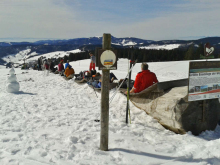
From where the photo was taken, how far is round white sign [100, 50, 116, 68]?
3213 millimetres

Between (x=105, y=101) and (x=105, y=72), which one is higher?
(x=105, y=72)

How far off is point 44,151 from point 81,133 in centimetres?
103

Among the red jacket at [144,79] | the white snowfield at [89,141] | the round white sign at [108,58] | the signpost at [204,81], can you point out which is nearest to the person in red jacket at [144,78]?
the red jacket at [144,79]

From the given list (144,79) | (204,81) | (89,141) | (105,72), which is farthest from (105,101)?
(144,79)

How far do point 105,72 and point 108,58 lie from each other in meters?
0.26

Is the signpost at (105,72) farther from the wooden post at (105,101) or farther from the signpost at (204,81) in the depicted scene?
the signpost at (204,81)

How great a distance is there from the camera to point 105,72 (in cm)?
326

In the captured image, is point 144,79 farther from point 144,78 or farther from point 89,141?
point 89,141

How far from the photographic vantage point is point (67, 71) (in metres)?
13.3

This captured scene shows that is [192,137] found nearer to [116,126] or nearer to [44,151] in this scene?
[116,126]

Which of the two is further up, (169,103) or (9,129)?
(169,103)

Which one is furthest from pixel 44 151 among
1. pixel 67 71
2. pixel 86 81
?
pixel 67 71

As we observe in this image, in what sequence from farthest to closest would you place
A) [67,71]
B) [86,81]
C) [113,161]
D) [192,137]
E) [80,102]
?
[67,71] < [86,81] < [80,102] < [192,137] < [113,161]

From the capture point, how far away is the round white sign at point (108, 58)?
3213 millimetres
